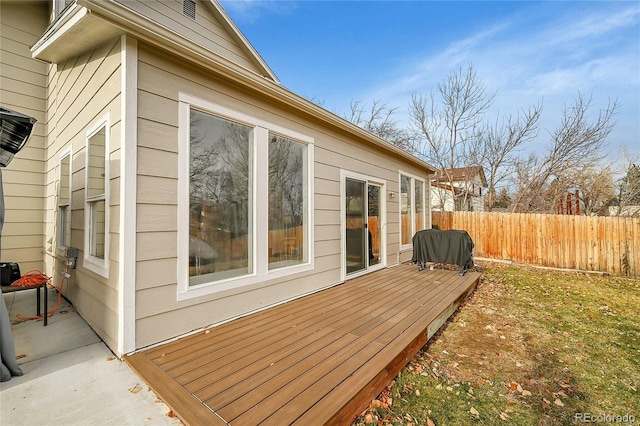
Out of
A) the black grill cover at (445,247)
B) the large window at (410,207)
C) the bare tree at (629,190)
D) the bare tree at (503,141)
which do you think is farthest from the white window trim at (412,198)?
the bare tree at (629,190)

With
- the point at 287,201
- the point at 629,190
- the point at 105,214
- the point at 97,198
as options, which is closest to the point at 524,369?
the point at 287,201

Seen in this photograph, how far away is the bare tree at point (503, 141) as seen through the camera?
1232 cm

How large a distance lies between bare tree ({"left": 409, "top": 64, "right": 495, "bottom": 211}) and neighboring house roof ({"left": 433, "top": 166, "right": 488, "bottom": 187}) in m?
0.07

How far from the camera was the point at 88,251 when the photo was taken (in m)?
3.16

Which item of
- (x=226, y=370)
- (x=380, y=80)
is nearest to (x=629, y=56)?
(x=380, y=80)

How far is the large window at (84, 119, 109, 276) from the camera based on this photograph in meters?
2.73

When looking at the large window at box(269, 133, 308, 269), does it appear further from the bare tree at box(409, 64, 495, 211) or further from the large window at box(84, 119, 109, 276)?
the bare tree at box(409, 64, 495, 211)

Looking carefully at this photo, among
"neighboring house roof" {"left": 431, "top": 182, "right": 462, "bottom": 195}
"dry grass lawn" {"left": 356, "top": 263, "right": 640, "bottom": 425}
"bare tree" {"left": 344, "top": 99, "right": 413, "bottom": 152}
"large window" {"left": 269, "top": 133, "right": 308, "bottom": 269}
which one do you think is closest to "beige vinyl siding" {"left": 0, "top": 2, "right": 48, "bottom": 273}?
"large window" {"left": 269, "top": 133, "right": 308, "bottom": 269}

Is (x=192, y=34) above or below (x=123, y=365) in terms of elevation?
above

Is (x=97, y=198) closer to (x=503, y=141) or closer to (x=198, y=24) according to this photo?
(x=198, y=24)

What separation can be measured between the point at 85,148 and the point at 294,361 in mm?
3379

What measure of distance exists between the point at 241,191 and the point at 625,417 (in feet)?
12.5

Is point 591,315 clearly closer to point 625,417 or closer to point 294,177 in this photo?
point 625,417

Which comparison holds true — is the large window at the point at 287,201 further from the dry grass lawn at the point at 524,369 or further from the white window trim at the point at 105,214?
the dry grass lawn at the point at 524,369
